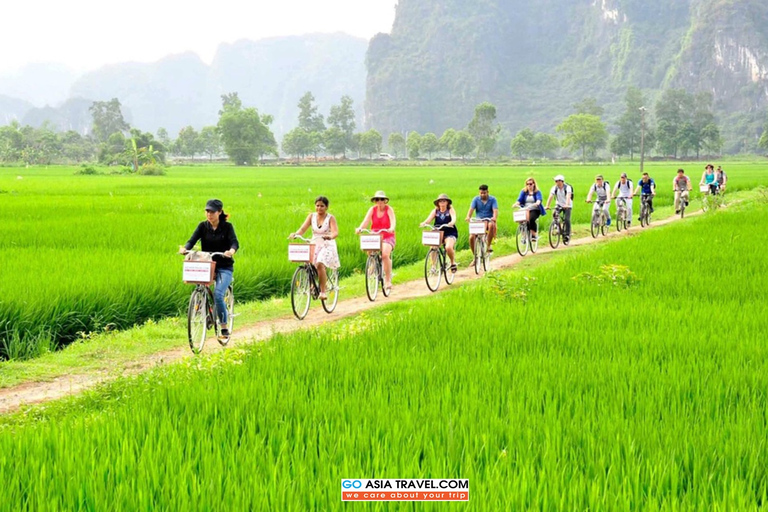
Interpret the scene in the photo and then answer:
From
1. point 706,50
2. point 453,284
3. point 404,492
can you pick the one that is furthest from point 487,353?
point 706,50

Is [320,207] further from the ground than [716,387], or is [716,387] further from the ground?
[320,207]

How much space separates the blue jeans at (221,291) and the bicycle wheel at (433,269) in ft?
13.1

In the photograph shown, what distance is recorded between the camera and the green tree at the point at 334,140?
144 metres

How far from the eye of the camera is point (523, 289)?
9312 mm

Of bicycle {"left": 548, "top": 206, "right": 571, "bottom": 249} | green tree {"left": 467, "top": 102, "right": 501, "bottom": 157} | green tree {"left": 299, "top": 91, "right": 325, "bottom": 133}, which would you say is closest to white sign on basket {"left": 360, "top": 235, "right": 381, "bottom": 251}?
bicycle {"left": 548, "top": 206, "right": 571, "bottom": 249}

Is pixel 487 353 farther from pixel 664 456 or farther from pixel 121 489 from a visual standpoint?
pixel 121 489

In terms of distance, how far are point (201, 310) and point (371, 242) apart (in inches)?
120

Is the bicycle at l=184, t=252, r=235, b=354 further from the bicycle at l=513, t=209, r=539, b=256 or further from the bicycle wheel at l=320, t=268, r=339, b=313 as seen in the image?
the bicycle at l=513, t=209, r=539, b=256

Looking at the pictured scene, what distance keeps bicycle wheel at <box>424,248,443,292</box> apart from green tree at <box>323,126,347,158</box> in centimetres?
13335

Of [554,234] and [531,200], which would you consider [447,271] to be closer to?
[531,200]

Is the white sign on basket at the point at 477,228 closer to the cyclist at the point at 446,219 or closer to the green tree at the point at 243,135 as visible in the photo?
the cyclist at the point at 446,219

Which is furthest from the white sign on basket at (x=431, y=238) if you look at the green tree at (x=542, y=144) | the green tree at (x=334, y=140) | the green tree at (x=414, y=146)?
the green tree at (x=334, y=140)

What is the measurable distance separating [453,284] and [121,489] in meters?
9.43

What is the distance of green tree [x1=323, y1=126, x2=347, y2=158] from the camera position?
471ft
